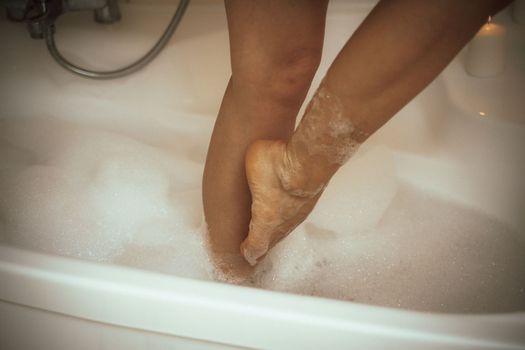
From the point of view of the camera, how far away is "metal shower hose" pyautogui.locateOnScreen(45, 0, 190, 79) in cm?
107

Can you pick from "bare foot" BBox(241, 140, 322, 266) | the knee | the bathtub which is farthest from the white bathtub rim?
the knee

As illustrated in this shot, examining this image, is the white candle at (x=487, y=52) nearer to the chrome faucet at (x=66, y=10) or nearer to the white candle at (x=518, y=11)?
the white candle at (x=518, y=11)

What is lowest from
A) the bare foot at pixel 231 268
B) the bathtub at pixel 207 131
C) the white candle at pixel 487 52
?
the bare foot at pixel 231 268

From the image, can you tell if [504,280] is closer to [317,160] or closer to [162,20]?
[317,160]

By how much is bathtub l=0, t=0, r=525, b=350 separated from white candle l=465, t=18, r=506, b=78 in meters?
0.02

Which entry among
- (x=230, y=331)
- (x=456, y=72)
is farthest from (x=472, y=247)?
(x=230, y=331)

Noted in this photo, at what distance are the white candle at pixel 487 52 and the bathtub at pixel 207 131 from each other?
0.02 meters

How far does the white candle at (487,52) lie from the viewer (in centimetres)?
95

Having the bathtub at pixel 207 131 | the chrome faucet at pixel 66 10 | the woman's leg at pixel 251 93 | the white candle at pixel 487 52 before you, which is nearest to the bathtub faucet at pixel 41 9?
the chrome faucet at pixel 66 10

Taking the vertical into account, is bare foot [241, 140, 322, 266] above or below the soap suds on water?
above

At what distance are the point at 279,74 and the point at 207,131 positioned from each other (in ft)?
1.80

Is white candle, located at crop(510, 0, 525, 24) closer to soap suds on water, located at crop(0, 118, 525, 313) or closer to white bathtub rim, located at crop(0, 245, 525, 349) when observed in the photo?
soap suds on water, located at crop(0, 118, 525, 313)

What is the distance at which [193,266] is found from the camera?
804 millimetres

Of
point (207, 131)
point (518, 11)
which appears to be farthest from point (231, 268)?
point (518, 11)
